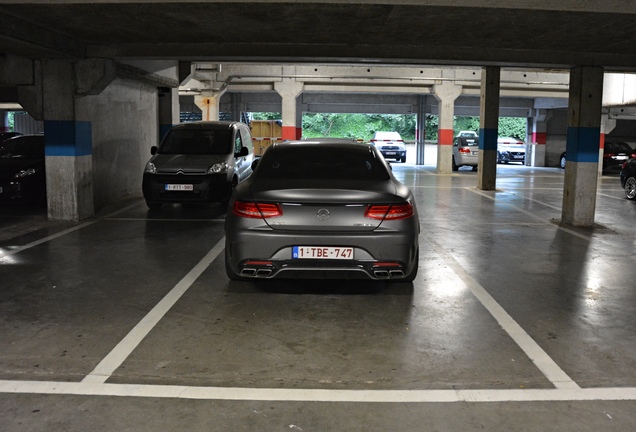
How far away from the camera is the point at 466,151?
85.2 ft

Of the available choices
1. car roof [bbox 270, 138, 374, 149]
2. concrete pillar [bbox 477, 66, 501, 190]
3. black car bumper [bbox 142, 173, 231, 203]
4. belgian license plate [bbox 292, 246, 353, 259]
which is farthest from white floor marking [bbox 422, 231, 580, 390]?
concrete pillar [bbox 477, 66, 501, 190]

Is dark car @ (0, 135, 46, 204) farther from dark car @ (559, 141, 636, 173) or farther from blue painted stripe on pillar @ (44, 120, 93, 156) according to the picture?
dark car @ (559, 141, 636, 173)

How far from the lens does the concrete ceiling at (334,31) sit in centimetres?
636

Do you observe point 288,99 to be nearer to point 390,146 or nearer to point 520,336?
point 390,146

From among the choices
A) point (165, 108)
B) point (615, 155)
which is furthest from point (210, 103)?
point (615, 155)

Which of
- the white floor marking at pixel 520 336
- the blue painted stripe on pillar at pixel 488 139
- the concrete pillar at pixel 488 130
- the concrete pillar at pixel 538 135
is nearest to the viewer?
the white floor marking at pixel 520 336

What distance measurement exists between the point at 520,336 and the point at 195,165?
23.2ft

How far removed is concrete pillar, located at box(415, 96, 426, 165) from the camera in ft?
108

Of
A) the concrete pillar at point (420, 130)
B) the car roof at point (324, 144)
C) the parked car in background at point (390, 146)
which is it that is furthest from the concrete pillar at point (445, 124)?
the car roof at point (324, 144)

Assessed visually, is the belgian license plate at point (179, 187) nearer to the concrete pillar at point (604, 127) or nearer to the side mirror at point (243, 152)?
the side mirror at point (243, 152)

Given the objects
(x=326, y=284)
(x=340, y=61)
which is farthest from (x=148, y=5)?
(x=340, y=61)

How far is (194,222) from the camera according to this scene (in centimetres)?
1010

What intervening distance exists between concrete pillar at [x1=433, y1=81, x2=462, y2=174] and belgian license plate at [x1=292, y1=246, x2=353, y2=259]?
67.3ft

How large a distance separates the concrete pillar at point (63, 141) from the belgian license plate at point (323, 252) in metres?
6.45
